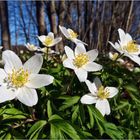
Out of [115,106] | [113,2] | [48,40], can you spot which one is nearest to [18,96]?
[115,106]

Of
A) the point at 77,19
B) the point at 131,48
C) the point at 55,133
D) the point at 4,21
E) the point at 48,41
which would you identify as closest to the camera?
the point at 55,133

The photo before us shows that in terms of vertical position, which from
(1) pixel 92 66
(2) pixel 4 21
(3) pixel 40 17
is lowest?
(2) pixel 4 21

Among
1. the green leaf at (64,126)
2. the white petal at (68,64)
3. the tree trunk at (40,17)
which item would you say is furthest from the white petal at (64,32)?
the tree trunk at (40,17)

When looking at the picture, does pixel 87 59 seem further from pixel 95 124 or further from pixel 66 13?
pixel 66 13

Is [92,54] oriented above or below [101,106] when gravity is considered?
above

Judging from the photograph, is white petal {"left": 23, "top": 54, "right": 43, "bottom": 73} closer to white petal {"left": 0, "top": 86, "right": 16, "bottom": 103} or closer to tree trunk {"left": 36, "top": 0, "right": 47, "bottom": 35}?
white petal {"left": 0, "top": 86, "right": 16, "bottom": 103}

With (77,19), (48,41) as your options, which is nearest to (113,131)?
(48,41)

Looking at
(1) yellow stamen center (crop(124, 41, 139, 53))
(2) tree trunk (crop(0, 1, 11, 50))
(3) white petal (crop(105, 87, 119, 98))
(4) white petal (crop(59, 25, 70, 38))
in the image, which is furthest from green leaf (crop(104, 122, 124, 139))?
(2) tree trunk (crop(0, 1, 11, 50))

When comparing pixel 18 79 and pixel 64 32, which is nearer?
pixel 18 79

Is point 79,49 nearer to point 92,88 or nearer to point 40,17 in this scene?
point 92,88
